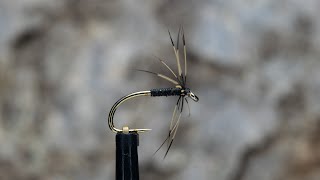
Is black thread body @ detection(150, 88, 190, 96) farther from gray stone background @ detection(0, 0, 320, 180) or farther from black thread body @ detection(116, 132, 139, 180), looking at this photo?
gray stone background @ detection(0, 0, 320, 180)

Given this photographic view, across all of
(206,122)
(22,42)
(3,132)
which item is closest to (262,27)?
(206,122)

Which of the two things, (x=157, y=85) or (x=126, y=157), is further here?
(x=157, y=85)

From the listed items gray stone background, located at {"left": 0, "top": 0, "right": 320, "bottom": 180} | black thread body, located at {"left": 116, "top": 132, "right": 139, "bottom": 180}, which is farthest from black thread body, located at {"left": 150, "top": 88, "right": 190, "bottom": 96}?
gray stone background, located at {"left": 0, "top": 0, "right": 320, "bottom": 180}

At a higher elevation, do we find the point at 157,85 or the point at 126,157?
the point at 157,85

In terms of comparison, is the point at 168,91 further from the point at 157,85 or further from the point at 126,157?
the point at 157,85

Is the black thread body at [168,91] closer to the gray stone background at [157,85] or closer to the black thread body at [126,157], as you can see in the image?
the black thread body at [126,157]

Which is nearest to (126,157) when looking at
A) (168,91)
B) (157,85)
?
(168,91)

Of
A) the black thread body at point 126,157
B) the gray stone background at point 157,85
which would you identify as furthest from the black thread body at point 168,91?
the gray stone background at point 157,85

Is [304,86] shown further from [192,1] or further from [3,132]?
[3,132]
